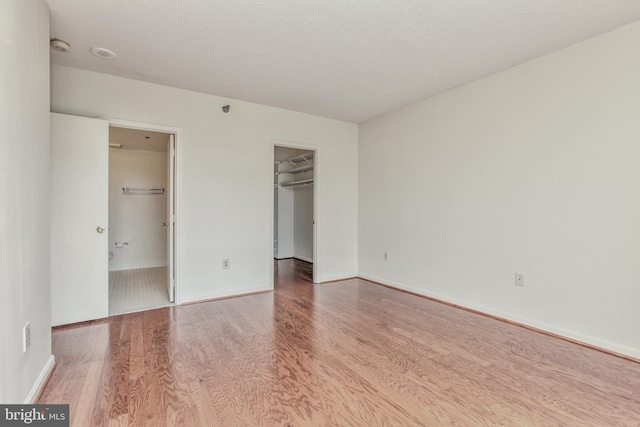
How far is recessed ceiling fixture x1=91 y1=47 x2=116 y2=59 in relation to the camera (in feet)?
8.79

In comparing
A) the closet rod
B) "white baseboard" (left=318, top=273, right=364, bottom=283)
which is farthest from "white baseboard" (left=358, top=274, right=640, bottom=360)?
the closet rod

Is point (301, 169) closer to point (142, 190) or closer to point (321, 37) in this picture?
point (142, 190)

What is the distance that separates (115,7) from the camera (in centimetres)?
214

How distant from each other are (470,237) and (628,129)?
61.8 inches

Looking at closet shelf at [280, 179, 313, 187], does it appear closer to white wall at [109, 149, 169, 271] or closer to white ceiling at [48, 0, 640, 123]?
white wall at [109, 149, 169, 271]

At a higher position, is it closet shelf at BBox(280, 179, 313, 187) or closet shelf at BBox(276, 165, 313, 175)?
closet shelf at BBox(276, 165, 313, 175)

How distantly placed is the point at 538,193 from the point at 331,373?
2.47m

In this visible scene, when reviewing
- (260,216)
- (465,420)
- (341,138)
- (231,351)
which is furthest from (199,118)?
(465,420)

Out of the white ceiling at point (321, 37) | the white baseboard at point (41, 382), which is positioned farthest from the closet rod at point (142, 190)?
the white baseboard at point (41, 382)

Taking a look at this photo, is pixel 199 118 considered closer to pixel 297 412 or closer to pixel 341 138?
pixel 341 138

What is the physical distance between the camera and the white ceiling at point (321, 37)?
7.01 ft

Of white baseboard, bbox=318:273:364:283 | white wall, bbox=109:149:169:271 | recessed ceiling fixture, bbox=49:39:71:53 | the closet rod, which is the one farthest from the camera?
the closet rod

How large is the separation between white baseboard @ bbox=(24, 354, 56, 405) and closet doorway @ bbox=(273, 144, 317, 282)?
14.2 feet

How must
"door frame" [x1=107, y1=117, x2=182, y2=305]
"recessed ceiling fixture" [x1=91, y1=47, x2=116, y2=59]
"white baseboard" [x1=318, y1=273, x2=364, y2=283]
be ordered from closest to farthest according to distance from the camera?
"recessed ceiling fixture" [x1=91, y1=47, x2=116, y2=59], "door frame" [x1=107, y1=117, x2=182, y2=305], "white baseboard" [x1=318, y1=273, x2=364, y2=283]
